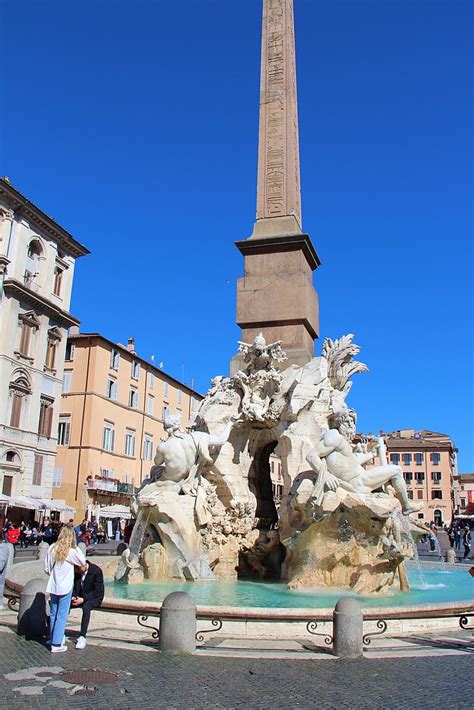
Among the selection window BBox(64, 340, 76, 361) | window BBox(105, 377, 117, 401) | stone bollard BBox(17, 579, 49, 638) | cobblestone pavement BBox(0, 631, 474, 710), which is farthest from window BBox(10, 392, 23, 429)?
cobblestone pavement BBox(0, 631, 474, 710)

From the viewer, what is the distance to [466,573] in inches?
464

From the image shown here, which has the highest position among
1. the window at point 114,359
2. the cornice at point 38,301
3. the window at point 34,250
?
the window at point 34,250

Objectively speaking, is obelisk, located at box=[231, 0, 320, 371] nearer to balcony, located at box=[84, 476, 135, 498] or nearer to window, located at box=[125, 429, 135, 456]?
balcony, located at box=[84, 476, 135, 498]

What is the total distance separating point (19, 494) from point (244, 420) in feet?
55.2

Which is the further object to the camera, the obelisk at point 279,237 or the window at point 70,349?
the window at point 70,349

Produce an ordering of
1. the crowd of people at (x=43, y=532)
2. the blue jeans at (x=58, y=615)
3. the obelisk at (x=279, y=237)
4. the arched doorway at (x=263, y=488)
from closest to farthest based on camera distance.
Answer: the blue jeans at (x=58, y=615) < the arched doorway at (x=263, y=488) < the obelisk at (x=279, y=237) < the crowd of people at (x=43, y=532)

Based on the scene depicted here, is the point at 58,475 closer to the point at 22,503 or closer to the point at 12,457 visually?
the point at 12,457

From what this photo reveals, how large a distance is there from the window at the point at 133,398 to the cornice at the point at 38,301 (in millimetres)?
6913

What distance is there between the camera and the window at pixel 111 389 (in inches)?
1291

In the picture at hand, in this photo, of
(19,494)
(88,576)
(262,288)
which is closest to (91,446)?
(19,494)

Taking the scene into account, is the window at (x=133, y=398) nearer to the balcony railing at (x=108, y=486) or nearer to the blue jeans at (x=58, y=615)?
the balcony railing at (x=108, y=486)

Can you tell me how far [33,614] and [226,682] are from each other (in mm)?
2122

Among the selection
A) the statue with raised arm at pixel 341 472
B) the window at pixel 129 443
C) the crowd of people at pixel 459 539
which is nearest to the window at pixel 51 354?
the window at pixel 129 443

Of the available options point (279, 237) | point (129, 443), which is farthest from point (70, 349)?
point (279, 237)
